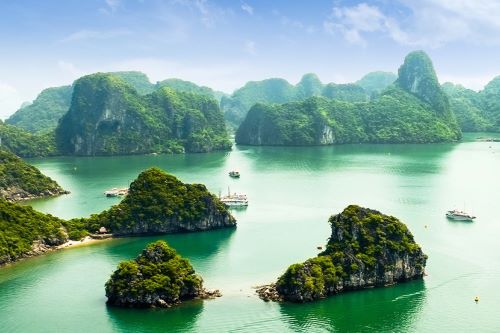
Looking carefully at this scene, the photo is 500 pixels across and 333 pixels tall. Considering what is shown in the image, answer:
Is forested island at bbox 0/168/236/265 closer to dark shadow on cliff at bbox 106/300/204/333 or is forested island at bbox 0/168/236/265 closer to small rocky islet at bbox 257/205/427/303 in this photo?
dark shadow on cliff at bbox 106/300/204/333

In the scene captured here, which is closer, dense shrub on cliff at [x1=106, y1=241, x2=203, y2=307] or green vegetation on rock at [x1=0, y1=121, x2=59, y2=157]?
dense shrub on cliff at [x1=106, y1=241, x2=203, y2=307]

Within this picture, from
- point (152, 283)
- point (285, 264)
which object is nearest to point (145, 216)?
point (285, 264)

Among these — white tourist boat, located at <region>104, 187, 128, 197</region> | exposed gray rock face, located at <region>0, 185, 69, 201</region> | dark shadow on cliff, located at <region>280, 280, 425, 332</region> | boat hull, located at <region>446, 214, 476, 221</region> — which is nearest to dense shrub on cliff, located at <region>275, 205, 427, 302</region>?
dark shadow on cliff, located at <region>280, 280, 425, 332</region>

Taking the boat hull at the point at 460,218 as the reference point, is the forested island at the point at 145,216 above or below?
above

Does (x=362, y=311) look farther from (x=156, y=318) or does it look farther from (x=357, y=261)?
(x=156, y=318)

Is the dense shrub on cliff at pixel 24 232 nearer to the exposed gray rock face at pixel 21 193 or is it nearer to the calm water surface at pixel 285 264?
the calm water surface at pixel 285 264

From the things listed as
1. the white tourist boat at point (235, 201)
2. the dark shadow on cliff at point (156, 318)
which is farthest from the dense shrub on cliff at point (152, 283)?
the white tourist boat at point (235, 201)

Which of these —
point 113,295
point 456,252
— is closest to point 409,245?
point 456,252
